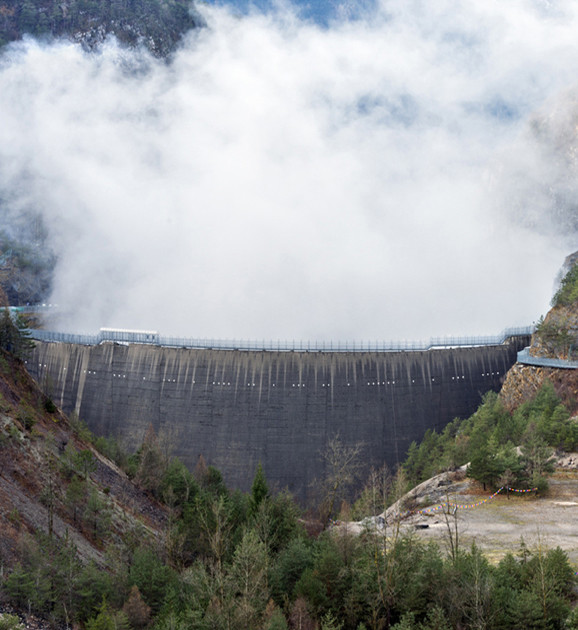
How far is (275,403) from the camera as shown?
5791 centimetres

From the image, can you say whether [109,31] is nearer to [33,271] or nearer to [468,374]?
[33,271]

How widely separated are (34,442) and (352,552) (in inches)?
649

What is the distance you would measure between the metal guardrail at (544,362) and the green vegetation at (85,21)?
109 meters

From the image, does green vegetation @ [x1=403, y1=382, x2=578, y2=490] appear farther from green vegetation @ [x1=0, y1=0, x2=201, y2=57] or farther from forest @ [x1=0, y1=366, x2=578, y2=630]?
green vegetation @ [x1=0, y1=0, x2=201, y2=57]

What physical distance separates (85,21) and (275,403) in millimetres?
107564

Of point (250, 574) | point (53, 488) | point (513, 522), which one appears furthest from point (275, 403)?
point (250, 574)

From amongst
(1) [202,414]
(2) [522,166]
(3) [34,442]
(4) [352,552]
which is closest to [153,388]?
(1) [202,414]

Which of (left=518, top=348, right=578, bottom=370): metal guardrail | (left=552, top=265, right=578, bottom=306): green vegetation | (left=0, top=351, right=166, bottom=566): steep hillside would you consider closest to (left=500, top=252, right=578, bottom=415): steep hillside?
(left=552, top=265, right=578, bottom=306): green vegetation

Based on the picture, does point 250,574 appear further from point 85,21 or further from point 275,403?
point 85,21

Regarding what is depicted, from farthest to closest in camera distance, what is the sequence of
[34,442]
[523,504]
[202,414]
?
[202,414], [523,504], [34,442]

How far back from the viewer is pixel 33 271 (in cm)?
10381

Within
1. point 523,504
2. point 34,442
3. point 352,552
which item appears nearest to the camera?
point 352,552

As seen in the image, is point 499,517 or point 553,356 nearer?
point 499,517

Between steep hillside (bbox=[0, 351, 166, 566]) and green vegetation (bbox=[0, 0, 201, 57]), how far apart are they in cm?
11283
